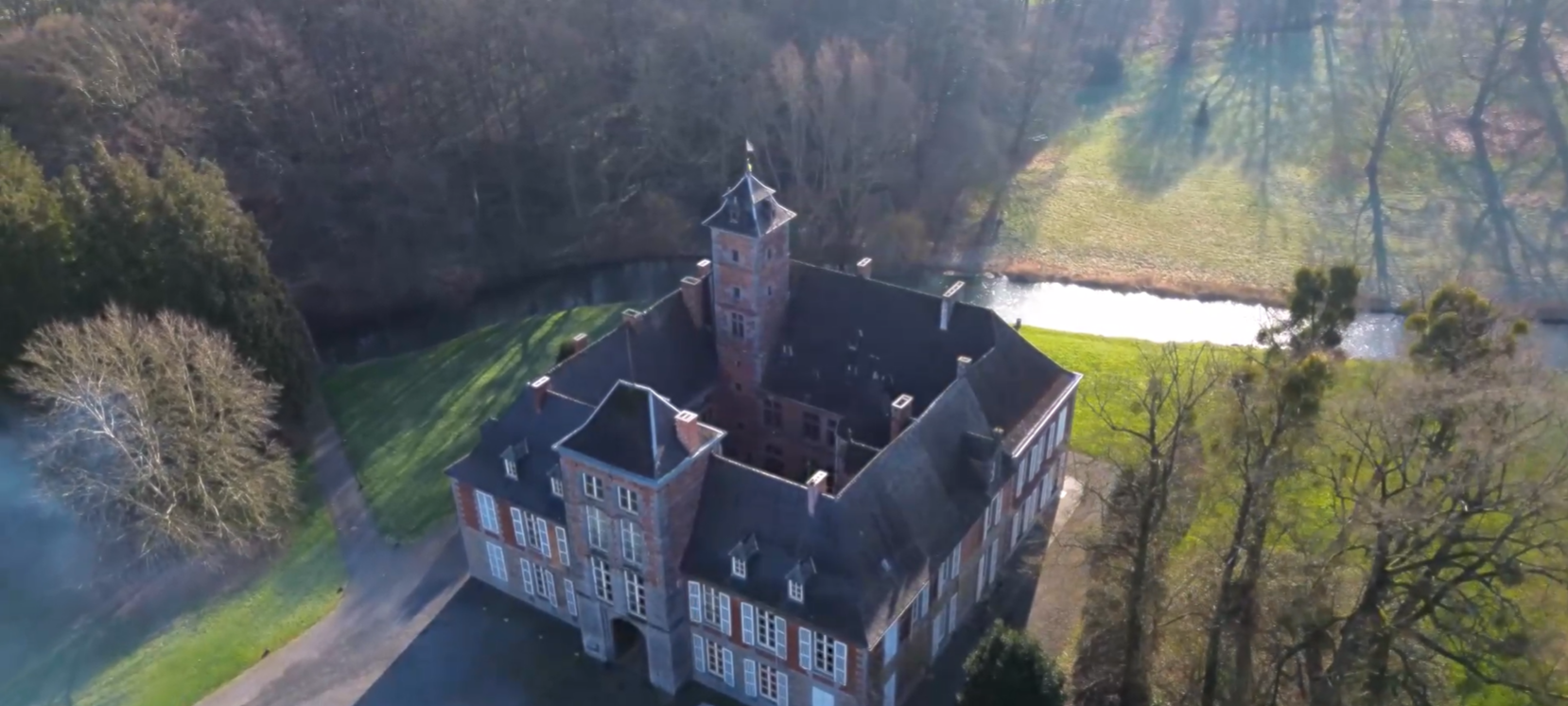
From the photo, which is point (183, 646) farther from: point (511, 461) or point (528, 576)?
point (511, 461)

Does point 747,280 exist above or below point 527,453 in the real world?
above

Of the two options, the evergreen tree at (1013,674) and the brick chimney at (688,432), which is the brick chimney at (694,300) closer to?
the brick chimney at (688,432)

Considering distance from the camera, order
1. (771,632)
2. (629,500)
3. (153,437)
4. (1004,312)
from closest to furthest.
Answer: (629,500) → (771,632) → (153,437) → (1004,312)

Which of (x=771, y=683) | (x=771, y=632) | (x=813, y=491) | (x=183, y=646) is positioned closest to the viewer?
(x=813, y=491)

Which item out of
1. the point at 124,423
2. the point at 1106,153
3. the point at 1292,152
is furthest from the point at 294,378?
the point at 1292,152

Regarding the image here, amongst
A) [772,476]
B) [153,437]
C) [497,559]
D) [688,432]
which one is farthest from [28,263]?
[772,476]

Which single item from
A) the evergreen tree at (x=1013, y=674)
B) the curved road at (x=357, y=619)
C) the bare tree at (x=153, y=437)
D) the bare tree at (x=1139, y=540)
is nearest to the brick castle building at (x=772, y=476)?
the curved road at (x=357, y=619)
